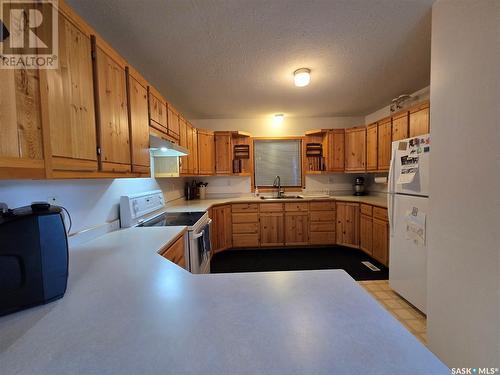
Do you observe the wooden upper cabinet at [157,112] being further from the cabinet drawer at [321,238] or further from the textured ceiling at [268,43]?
the cabinet drawer at [321,238]

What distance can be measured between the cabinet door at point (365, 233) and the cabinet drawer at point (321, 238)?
1.50 feet

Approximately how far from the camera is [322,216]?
3727 mm

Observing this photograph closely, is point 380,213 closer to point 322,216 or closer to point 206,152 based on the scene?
point 322,216

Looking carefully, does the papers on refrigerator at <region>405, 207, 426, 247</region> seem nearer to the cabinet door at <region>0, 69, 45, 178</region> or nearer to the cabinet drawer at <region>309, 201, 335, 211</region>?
the cabinet drawer at <region>309, 201, 335, 211</region>

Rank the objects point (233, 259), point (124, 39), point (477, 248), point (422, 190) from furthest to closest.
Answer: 1. point (233, 259)
2. point (422, 190)
3. point (124, 39)
4. point (477, 248)

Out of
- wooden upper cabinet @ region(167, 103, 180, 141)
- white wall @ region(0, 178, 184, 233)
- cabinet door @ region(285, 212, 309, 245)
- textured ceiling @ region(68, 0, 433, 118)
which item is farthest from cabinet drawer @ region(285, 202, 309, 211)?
white wall @ region(0, 178, 184, 233)

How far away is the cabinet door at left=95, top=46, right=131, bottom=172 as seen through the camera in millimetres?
1215

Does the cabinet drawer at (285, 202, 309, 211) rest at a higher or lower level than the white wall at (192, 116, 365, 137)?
lower

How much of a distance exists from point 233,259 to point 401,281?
2.16 m

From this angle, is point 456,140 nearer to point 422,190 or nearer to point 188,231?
point 422,190

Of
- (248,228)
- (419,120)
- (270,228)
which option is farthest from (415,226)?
(248,228)

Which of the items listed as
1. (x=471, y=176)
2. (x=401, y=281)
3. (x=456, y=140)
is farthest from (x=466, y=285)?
(x=401, y=281)

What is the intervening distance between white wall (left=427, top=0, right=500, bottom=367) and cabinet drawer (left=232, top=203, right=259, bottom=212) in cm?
248

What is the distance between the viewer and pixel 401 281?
2.17 metres
